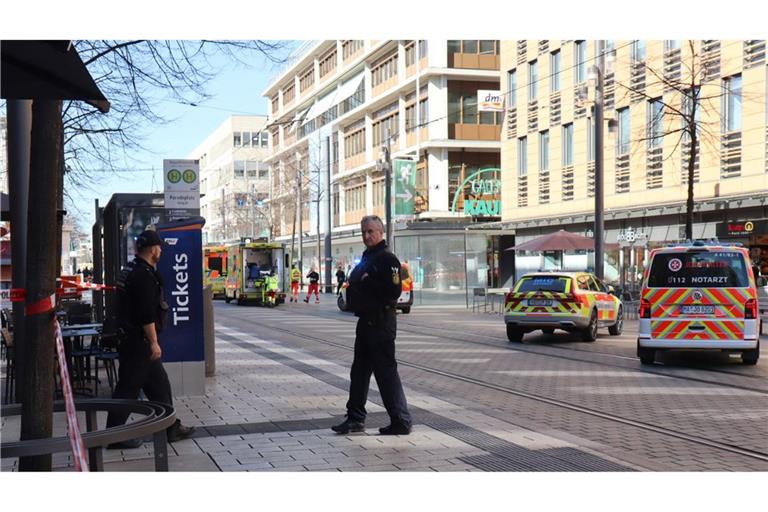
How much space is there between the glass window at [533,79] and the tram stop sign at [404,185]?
8.97m

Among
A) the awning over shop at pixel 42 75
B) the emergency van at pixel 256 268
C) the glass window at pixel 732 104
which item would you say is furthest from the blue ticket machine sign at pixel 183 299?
the emergency van at pixel 256 268

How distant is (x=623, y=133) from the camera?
35.5 m

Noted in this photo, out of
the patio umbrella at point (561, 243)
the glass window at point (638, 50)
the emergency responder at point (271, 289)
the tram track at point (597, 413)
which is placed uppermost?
the glass window at point (638, 50)

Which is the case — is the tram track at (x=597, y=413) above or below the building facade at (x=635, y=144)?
below

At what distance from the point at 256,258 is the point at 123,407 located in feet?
120

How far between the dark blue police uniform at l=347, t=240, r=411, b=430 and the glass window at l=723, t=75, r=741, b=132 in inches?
960

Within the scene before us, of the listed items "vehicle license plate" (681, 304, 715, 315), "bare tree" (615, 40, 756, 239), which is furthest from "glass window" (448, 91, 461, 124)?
"vehicle license plate" (681, 304, 715, 315)

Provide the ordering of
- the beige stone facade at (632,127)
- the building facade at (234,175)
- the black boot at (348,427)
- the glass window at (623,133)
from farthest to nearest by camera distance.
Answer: the building facade at (234,175)
the glass window at (623,133)
the beige stone facade at (632,127)
the black boot at (348,427)

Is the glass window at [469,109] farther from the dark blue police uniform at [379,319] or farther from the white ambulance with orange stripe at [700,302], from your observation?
the dark blue police uniform at [379,319]

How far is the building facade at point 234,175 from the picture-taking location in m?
83.7

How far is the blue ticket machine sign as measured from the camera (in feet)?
33.2

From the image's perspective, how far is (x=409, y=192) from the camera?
1978 inches

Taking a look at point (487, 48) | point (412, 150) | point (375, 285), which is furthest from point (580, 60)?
point (375, 285)
